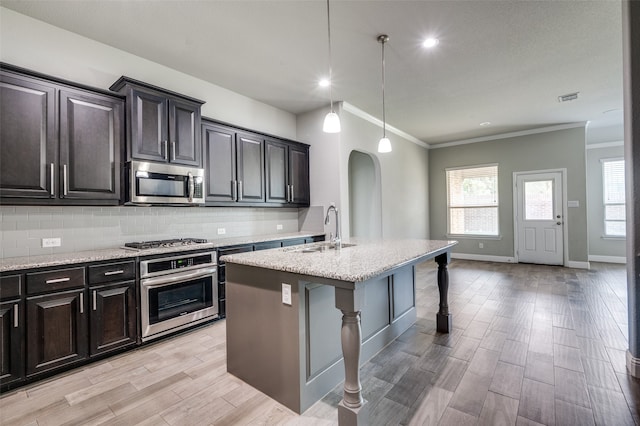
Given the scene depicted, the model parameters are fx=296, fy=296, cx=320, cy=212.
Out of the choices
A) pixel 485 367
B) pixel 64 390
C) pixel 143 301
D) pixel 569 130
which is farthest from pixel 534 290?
pixel 64 390

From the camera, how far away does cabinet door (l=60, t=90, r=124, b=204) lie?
2500mm

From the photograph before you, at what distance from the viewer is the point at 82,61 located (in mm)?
2861

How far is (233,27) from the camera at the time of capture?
2.75 metres

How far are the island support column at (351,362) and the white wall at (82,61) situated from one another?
127 inches

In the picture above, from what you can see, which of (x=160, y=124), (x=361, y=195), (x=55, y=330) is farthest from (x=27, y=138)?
(x=361, y=195)

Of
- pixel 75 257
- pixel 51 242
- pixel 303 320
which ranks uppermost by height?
pixel 51 242

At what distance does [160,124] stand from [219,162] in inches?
32.3

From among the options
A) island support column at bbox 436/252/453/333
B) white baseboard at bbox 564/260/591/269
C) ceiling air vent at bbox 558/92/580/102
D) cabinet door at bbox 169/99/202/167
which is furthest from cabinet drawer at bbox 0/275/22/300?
white baseboard at bbox 564/260/591/269

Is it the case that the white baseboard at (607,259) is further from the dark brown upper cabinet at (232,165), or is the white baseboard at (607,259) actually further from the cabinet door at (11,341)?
the cabinet door at (11,341)

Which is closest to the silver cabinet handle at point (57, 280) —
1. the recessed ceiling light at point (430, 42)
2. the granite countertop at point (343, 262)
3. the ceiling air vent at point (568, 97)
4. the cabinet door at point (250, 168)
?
the granite countertop at point (343, 262)

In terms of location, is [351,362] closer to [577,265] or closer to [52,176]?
[52,176]

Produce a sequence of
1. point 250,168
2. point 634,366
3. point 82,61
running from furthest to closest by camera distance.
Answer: point 250,168
point 82,61
point 634,366

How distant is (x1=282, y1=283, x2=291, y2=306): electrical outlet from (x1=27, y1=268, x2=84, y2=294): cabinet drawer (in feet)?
5.64

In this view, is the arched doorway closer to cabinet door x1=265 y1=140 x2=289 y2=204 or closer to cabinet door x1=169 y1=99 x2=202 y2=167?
cabinet door x1=265 y1=140 x2=289 y2=204
